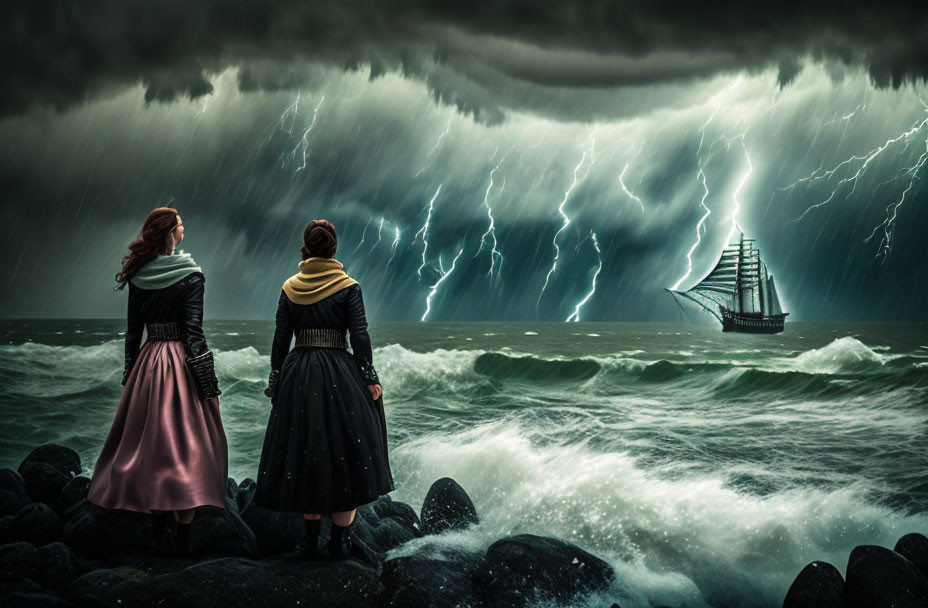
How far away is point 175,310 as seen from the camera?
3.43m

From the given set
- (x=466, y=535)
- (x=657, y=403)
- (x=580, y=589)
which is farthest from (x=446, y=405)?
(x=580, y=589)

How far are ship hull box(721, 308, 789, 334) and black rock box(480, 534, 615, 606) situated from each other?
44046mm

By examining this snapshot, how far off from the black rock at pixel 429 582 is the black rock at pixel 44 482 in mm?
3443

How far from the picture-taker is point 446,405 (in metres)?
14.2

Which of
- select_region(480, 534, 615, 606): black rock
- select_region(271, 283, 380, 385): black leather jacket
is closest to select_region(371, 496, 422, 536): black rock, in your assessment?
select_region(480, 534, 615, 606): black rock

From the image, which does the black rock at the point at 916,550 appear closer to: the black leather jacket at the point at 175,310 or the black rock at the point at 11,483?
the black leather jacket at the point at 175,310

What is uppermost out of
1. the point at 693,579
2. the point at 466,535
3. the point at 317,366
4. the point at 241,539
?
the point at 317,366

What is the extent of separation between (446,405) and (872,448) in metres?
8.44

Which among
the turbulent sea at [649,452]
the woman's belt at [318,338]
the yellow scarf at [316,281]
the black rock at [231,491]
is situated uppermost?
the yellow scarf at [316,281]

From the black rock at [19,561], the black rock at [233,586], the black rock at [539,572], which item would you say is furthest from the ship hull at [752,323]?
the black rock at [19,561]

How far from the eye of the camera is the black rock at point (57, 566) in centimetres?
320

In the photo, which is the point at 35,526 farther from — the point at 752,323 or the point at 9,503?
the point at 752,323

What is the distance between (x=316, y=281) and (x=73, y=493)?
3162 millimetres

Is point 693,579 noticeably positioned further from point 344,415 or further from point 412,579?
point 344,415
